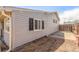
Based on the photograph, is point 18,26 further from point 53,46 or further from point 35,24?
point 53,46

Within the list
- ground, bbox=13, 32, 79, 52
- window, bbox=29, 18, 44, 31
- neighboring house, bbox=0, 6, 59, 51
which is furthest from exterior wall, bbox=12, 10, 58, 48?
ground, bbox=13, 32, 79, 52

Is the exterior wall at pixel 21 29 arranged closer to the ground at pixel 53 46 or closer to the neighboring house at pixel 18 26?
the neighboring house at pixel 18 26

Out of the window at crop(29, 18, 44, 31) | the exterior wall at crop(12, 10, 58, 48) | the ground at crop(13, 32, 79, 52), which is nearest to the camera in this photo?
the ground at crop(13, 32, 79, 52)

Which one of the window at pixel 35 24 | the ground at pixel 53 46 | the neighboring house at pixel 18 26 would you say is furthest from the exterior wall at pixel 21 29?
the ground at pixel 53 46

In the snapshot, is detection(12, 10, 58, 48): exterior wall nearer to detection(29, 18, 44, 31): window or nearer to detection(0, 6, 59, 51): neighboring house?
detection(0, 6, 59, 51): neighboring house

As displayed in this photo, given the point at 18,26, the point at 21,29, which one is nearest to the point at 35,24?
the point at 21,29

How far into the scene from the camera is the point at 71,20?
457 centimetres

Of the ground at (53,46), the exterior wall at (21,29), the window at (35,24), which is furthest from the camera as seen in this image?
the window at (35,24)

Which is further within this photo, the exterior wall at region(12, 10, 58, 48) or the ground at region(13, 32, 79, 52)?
the exterior wall at region(12, 10, 58, 48)

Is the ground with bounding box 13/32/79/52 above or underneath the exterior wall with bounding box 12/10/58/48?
underneath
